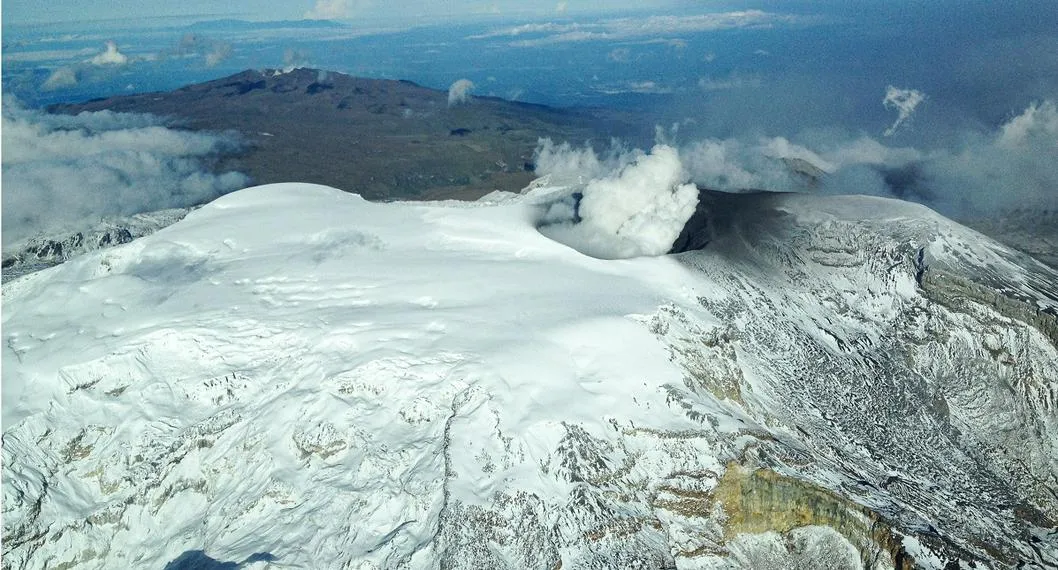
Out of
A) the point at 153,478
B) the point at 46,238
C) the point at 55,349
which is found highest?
the point at 55,349

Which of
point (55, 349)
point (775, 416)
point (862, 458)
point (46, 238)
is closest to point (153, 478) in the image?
point (55, 349)

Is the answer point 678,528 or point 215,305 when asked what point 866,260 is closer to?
point 678,528

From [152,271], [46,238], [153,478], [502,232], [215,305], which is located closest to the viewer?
[153,478]

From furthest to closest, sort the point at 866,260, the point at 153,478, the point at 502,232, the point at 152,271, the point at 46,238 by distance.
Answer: the point at 46,238
the point at 866,260
the point at 502,232
the point at 152,271
the point at 153,478

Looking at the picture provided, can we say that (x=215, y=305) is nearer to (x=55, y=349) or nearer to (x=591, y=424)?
(x=55, y=349)

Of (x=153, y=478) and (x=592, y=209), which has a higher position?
Result: (x=592, y=209)

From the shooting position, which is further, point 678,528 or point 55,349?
point 55,349
